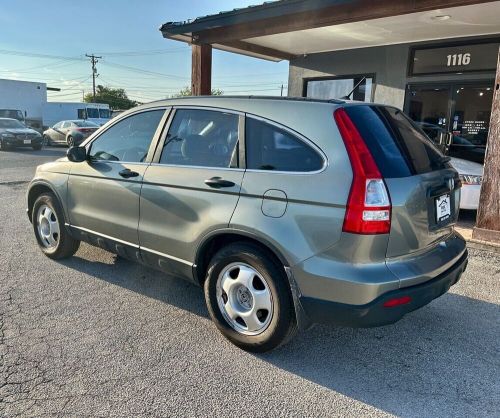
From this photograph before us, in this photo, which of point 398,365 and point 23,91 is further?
point 23,91

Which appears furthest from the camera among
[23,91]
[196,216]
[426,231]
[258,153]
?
[23,91]

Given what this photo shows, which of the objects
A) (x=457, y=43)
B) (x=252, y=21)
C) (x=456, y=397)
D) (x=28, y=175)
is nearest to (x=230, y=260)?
(x=456, y=397)

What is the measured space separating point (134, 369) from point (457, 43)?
840 cm

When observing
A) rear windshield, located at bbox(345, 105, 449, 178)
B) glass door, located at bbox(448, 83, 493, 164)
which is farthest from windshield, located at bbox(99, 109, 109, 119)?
rear windshield, located at bbox(345, 105, 449, 178)

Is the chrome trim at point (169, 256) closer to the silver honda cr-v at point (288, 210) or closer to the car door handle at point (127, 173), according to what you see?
the silver honda cr-v at point (288, 210)

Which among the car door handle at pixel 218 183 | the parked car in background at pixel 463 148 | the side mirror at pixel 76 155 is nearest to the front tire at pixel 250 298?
the car door handle at pixel 218 183

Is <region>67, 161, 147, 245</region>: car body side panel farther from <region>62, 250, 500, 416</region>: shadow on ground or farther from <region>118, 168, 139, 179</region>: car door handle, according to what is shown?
<region>62, 250, 500, 416</region>: shadow on ground

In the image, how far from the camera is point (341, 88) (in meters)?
10.3

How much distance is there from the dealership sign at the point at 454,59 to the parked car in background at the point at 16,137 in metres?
17.0

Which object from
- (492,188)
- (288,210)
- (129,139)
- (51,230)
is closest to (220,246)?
(288,210)

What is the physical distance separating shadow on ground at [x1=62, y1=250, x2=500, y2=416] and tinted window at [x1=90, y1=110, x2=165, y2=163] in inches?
50.1

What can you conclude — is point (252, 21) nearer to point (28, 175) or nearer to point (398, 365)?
point (398, 365)

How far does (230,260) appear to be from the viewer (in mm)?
2992

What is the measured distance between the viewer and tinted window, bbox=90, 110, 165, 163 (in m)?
3.68
